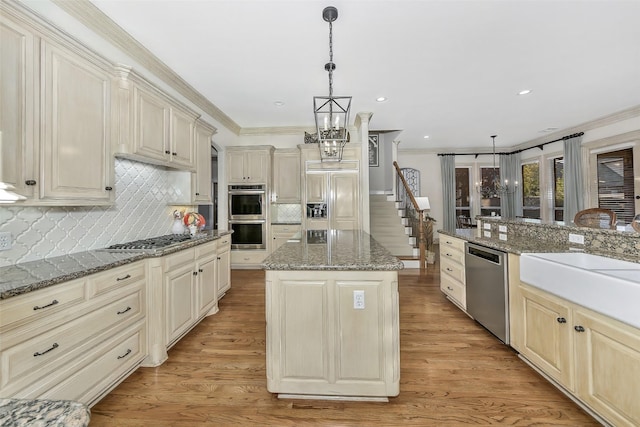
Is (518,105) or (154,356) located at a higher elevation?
(518,105)

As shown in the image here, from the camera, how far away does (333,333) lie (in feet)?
6.01

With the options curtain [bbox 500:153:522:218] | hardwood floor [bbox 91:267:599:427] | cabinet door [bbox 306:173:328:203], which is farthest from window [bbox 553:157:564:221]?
hardwood floor [bbox 91:267:599:427]

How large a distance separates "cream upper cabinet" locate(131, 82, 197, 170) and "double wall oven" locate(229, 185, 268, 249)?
2.09 metres

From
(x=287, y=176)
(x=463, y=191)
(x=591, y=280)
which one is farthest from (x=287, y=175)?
(x=463, y=191)

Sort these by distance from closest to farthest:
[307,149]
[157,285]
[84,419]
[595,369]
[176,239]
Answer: [84,419], [595,369], [157,285], [176,239], [307,149]

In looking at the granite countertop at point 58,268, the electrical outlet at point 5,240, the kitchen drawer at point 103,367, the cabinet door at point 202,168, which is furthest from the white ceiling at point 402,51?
Result: the kitchen drawer at point 103,367

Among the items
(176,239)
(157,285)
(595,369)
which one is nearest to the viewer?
(595,369)

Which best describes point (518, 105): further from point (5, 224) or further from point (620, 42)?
point (5, 224)

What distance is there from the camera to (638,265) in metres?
1.80

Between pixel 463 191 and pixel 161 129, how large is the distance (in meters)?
8.79

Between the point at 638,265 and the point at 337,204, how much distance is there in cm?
386

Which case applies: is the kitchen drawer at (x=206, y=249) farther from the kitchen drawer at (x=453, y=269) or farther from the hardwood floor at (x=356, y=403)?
the kitchen drawer at (x=453, y=269)

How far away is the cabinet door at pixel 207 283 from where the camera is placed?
2920 millimetres

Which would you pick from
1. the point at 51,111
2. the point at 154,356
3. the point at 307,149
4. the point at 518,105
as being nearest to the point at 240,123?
the point at 307,149
